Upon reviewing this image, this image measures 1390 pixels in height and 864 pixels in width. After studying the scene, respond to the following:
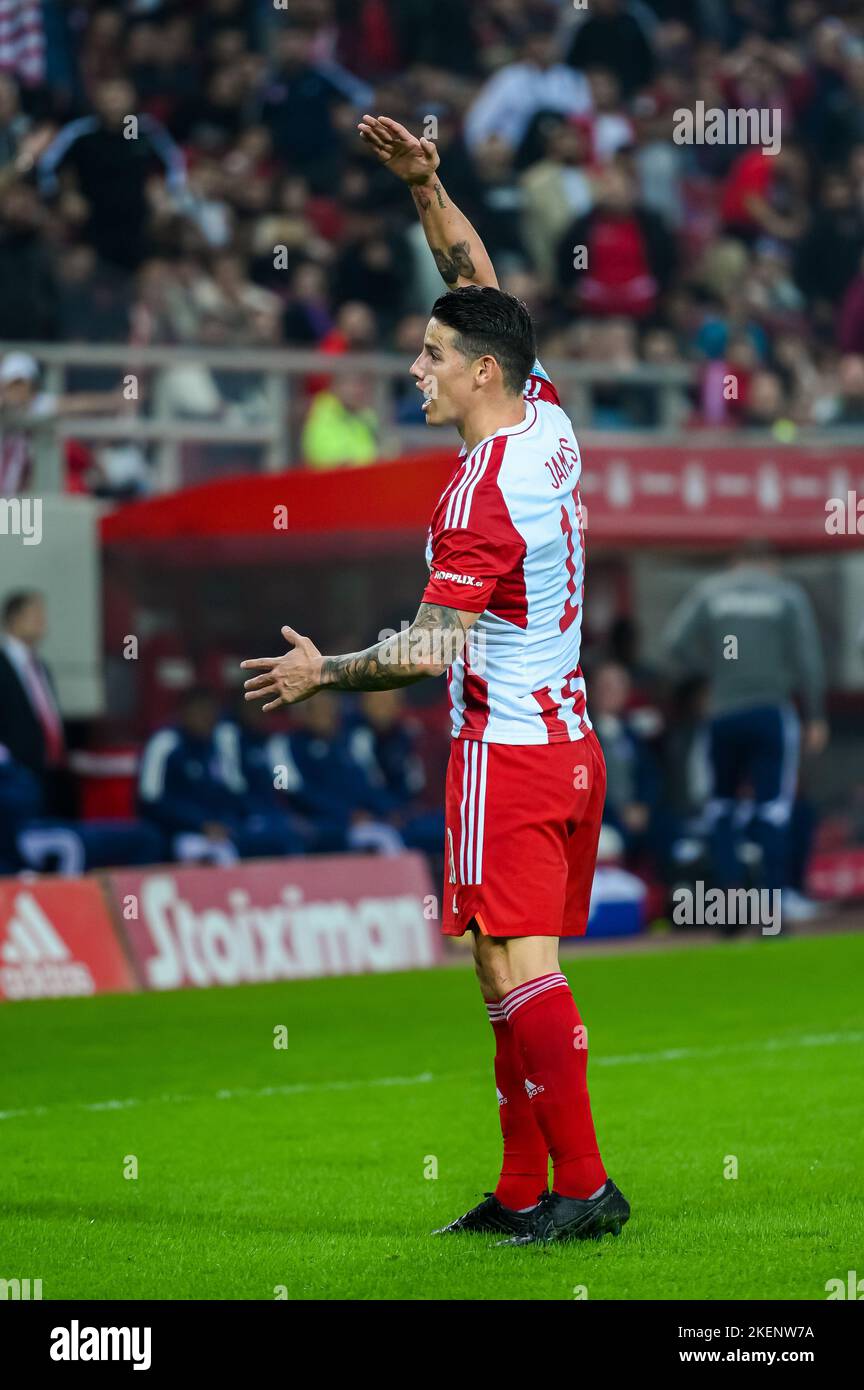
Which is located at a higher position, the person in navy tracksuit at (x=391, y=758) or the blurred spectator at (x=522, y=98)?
the blurred spectator at (x=522, y=98)

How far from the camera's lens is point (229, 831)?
13.5m

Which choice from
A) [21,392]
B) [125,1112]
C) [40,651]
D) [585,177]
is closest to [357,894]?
[40,651]

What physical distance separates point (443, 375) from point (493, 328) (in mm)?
164

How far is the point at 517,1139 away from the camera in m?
5.69

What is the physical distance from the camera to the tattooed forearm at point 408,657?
523cm

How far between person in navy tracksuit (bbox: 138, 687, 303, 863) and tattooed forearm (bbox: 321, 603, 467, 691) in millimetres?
8146

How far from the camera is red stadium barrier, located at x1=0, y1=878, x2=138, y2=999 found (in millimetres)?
11281

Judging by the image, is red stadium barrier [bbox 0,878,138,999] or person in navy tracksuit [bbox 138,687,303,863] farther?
person in navy tracksuit [bbox 138,687,303,863]

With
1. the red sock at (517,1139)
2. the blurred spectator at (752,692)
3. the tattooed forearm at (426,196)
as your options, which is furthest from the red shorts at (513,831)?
the blurred spectator at (752,692)

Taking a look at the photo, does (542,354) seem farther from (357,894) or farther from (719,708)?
(357,894)

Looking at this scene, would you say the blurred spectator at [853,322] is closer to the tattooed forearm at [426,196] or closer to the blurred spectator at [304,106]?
the blurred spectator at [304,106]

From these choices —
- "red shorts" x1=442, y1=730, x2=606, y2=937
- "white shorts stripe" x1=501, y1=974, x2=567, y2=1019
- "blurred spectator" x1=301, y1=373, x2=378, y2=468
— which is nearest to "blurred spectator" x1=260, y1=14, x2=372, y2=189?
"blurred spectator" x1=301, y1=373, x2=378, y2=468

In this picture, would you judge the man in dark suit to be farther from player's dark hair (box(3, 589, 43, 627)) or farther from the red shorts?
the red shorts

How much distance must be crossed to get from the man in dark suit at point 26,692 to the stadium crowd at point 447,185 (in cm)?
257
